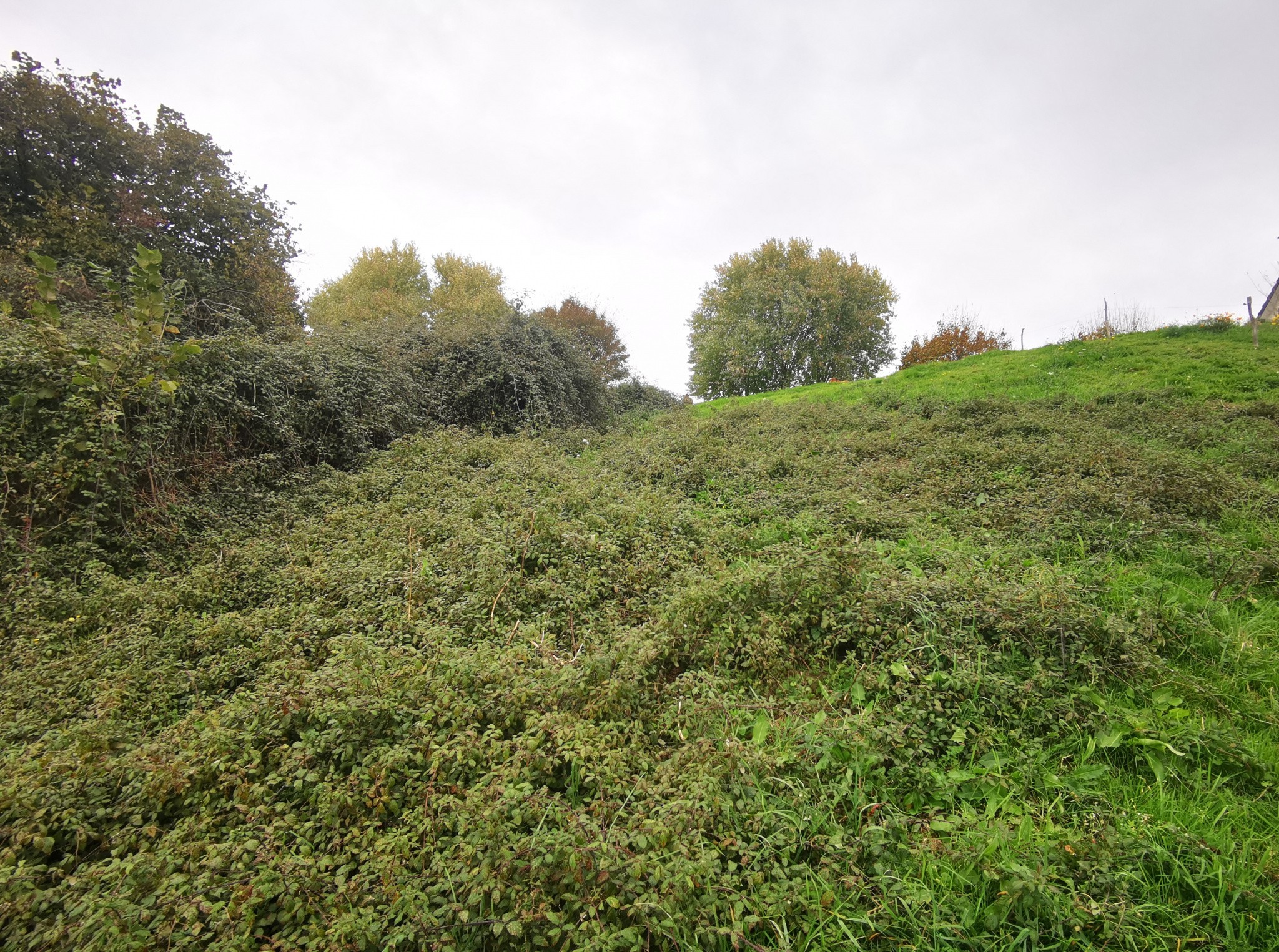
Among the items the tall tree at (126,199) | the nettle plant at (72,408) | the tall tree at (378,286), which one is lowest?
the nettle plant at (72,408)

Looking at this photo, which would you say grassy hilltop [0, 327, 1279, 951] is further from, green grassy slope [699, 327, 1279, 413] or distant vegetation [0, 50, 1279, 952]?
green grassy slope [699, 327, 1279, 413]

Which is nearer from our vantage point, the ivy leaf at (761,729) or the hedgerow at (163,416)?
the ivy leaf at (761,729)

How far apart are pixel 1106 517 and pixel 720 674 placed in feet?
13.9

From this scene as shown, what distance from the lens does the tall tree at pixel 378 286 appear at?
28.1 metres

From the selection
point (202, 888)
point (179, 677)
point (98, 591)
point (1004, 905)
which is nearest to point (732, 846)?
point (1004, 905)

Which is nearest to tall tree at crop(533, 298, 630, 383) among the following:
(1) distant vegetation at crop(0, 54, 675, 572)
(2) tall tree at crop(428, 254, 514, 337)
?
(2) tall tree at crop(428, 254, 514, 337)

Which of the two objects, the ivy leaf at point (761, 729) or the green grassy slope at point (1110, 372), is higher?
the green grassy slope at point (1110, 372)

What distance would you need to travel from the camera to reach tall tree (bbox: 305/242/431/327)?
28.1 m

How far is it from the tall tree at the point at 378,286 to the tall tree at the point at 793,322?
16775 mm

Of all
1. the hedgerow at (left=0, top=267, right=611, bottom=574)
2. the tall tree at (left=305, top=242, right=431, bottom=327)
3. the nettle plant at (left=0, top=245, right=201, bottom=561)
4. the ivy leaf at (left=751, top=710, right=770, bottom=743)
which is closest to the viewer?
the ivy leaf at (left=751, top=710, right=770, bottom=743)

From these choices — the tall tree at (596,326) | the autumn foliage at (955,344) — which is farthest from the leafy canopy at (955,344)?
the tall tree at (596,326)

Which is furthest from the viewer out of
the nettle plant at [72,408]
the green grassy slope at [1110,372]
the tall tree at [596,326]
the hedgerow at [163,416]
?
the tall tree at [596,326]

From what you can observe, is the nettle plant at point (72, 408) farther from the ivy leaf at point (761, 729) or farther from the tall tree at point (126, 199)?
the ivy leaf at point (761, 729)

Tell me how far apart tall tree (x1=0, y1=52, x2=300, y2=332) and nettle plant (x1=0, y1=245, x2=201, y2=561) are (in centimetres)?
468
